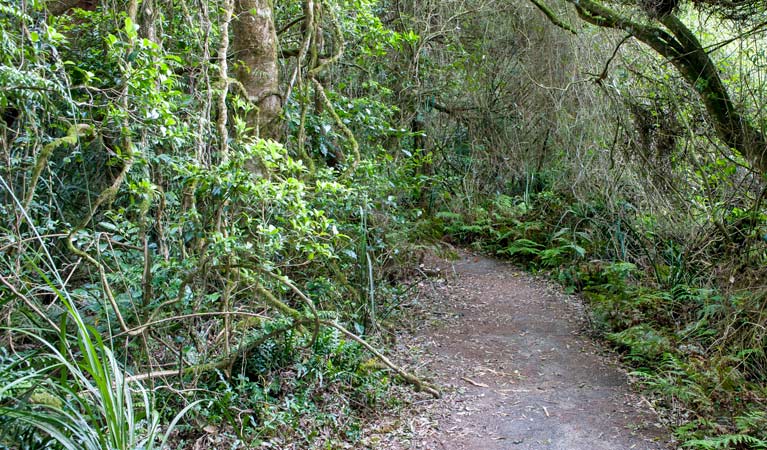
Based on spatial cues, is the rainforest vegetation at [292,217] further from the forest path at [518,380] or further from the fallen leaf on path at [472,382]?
the fallen leaf on path at [472,382]

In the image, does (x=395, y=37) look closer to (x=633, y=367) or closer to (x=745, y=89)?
(x=745, y=89)

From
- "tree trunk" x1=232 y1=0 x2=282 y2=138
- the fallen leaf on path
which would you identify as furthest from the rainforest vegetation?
the fallen leaf on path

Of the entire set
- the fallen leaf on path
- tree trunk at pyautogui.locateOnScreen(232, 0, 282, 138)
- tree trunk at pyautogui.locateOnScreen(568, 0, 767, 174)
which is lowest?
the fallen leaf on path

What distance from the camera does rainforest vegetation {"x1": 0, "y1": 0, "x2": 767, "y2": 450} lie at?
366 cm

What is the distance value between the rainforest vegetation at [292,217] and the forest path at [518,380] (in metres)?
0.33

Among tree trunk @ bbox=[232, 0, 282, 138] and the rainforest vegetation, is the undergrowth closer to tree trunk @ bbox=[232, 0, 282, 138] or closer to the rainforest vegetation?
the rainforest vegetation

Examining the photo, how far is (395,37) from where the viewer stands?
688cm

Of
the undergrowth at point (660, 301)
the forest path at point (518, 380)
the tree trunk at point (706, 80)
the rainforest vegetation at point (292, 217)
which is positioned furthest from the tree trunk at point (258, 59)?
the undergrowth at point (660, 301)

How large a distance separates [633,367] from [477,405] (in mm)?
1807

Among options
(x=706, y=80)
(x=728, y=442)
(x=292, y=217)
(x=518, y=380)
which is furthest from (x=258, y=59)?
(x=728, y=442)

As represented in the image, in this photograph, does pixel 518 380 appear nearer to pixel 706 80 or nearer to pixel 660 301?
pixel 660 301

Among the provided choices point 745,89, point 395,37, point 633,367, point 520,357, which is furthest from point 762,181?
point 395,37

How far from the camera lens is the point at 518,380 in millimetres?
5637

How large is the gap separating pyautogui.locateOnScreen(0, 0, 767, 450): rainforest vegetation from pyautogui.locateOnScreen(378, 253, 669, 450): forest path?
1.07ft
